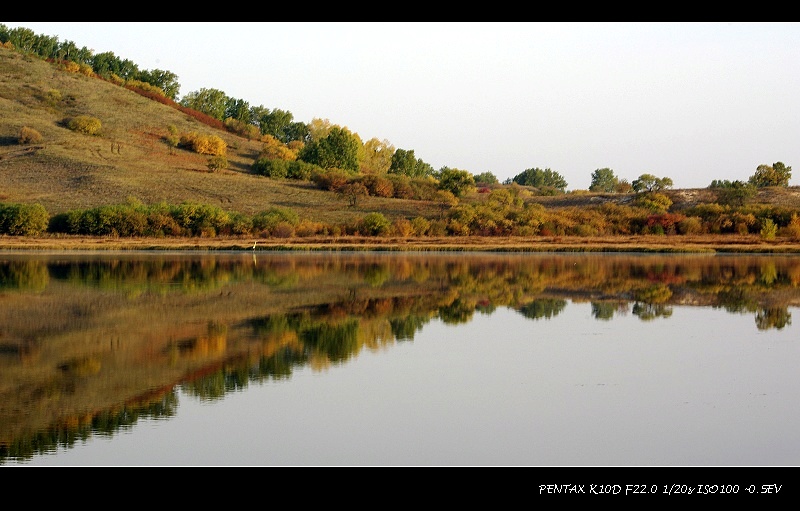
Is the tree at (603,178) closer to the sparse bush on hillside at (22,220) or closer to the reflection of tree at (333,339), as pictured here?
the sparse bush on hillside at (22,220)

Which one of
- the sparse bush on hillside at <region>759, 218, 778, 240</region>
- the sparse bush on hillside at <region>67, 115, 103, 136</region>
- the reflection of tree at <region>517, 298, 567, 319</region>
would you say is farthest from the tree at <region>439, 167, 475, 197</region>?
the reflection of tree at <region>517, 298, 567, 319</region>

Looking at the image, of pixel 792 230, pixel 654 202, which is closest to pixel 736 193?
pixel 654 202

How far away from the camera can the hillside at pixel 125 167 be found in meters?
73.2

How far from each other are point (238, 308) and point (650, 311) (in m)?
10.0

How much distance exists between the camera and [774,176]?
93812mm

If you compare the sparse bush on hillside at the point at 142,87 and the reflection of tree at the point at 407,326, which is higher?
the sparse bush on hillside at the point at 142,87

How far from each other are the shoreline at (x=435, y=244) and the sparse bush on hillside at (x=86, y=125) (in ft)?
111

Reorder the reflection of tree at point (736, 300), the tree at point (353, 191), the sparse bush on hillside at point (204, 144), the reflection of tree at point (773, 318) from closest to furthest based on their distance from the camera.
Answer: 1. the reflection of tree at point (773, 318)
2. the reflection of tree at point (736, 300)
3. the tree at point (353, 191)
4. the sparse bush on hillside at point (204, 144)

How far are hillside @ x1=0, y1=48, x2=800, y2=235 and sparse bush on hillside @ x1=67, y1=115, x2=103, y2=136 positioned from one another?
87cm

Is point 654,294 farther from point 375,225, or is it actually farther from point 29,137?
point 29,137

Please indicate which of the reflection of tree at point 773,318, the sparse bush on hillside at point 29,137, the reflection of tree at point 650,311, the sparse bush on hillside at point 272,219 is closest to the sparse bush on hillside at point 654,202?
the sparse bush on hillside at point 272,219

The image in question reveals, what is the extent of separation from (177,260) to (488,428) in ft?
114
